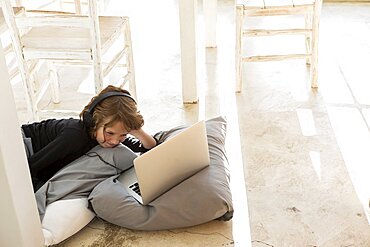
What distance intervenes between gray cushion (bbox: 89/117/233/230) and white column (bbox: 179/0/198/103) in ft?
3.04

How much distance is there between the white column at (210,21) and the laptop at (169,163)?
1.46m

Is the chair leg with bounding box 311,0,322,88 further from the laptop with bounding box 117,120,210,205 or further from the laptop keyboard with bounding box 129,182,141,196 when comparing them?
the laptop keyboard with bounding box 129,182,141,196

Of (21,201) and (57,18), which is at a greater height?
(57,18)

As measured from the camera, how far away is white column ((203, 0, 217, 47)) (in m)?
3.49

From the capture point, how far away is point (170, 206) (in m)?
2.09

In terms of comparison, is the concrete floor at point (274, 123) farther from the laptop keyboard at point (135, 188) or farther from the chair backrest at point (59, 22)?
the chair backrest at point (59, 22)

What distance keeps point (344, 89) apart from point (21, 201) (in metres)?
1.96

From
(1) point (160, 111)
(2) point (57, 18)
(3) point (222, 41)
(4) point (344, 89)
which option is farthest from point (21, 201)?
(3) point (222, 41)

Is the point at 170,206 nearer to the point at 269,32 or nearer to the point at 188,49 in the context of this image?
the point at 188,49

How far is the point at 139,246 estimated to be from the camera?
81.7 inches

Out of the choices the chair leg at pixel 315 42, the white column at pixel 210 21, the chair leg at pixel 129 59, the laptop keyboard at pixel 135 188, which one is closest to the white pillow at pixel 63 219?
the laptop keyboard at pixel 135 188

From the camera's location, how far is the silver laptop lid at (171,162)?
6.81 ft

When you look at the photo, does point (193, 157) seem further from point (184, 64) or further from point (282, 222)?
point (184, 64)

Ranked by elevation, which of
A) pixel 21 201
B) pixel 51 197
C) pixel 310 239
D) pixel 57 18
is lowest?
pixel 310 239
